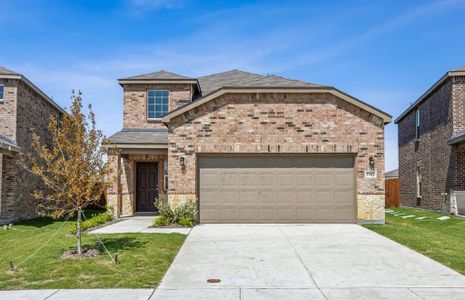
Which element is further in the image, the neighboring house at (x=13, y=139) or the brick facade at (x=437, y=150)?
the brick facade at (x=437, y=150)

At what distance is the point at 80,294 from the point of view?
6.86 m

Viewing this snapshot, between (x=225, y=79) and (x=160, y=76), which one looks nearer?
(x=160, y=76)

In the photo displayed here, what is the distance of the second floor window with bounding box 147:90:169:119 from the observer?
21.1 m

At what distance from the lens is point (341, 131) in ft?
52.0

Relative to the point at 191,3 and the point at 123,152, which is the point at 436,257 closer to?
the point at 191,3

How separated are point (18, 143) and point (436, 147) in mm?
19947

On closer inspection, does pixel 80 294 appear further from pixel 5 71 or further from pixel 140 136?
pixel 5 71

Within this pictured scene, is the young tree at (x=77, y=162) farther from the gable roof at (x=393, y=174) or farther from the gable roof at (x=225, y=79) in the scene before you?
Result: the gable roof at (x=393, y=174)

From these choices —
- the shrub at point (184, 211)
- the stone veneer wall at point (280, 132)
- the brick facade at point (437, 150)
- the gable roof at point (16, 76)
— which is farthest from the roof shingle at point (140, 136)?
the brick facade at point (437, 150)

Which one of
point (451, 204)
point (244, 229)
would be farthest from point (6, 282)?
point (451, 204)

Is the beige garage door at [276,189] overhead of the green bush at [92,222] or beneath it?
overhead

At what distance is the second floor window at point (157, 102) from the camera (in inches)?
832

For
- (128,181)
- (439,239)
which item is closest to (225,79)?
(128,181)

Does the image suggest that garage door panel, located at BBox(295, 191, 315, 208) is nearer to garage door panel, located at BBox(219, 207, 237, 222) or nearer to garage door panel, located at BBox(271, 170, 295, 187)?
garage door panel, located at BBox(271, 170, 295, 187)
